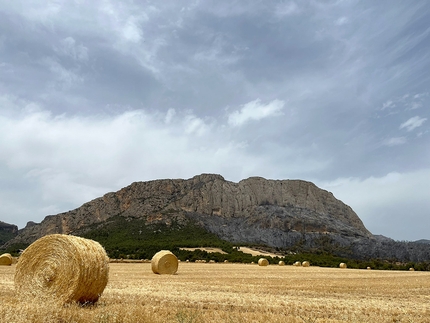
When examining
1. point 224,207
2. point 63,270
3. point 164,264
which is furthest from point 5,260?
point 224,207

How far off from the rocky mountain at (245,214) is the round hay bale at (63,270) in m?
78.2

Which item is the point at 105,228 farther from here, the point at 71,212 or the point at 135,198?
the point at 71,212

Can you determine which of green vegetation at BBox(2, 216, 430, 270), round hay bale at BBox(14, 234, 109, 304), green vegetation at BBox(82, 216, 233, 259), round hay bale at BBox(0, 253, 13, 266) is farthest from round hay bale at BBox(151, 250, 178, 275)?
green vegetation at BBox(82, 216, 233, 259)

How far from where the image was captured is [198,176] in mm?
133250

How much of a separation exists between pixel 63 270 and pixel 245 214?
4501 inches

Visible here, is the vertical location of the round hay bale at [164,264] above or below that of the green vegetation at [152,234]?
below

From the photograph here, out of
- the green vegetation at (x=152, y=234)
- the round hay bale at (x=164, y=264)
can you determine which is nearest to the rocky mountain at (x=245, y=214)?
the green vegetation at (x=152, y=234)

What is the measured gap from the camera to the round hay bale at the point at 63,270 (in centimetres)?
957

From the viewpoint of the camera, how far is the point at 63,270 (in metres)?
9.87

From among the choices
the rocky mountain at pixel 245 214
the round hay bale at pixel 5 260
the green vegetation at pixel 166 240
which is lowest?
the round hay bale at pixel 5 260

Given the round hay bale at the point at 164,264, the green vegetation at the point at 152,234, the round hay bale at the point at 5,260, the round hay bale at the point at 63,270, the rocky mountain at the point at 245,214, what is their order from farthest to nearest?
the rocky mountain at the point at 245,214
the green vegetation at the point at 152,234
the round hay bale at the point at 5,260
the round hay bale at the point at 164,264
the round hay bale at the point at 63,270

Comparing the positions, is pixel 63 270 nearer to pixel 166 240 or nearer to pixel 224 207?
pixel 166 240

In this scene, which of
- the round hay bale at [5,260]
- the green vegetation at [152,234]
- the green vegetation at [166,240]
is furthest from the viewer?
the green vegetation at [152,234]

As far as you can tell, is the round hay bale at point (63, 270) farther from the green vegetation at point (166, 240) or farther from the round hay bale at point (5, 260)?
the green vegetation at point (166, 240)
